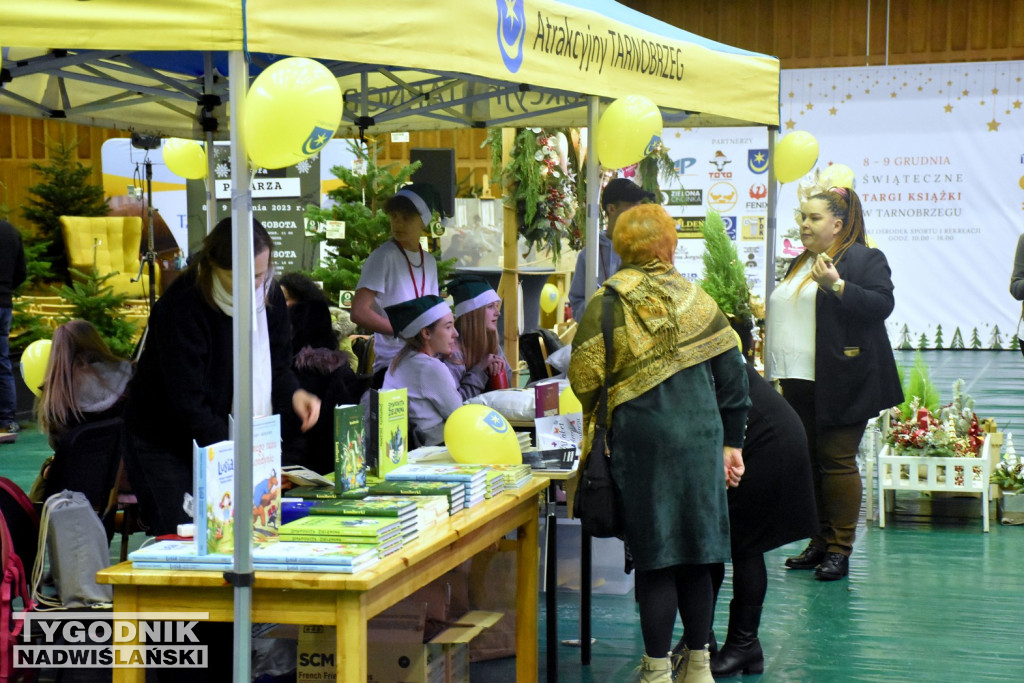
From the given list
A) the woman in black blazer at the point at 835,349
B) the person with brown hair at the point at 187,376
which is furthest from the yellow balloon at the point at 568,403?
the person with brown hair at the point at 187,376

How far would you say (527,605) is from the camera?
3.32 metres

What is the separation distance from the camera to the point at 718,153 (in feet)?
49.9

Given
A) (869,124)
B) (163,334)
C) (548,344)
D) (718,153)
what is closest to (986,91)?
(869,124)

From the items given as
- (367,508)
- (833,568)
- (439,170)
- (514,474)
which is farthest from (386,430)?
(439,170)

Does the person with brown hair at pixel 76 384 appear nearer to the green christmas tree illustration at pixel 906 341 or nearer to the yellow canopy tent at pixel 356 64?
the yellow canopy tent at pixel 356 64

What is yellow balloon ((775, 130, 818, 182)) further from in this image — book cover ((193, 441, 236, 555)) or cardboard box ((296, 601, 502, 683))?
book cover ((193, 441, 236, 555))

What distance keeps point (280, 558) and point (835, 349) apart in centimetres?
305

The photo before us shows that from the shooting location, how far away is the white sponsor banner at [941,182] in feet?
48.2

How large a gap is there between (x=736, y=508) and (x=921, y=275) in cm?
1251

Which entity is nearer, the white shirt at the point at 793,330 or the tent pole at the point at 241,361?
the tent pole at the point at 241,361

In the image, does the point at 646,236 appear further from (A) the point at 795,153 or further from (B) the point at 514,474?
(A) the point at 795,153

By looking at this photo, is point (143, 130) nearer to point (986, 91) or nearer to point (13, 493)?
point (13, 493)

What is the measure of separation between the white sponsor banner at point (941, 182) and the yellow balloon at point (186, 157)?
9975 mm

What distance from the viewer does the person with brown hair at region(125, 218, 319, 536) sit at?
2797mm
